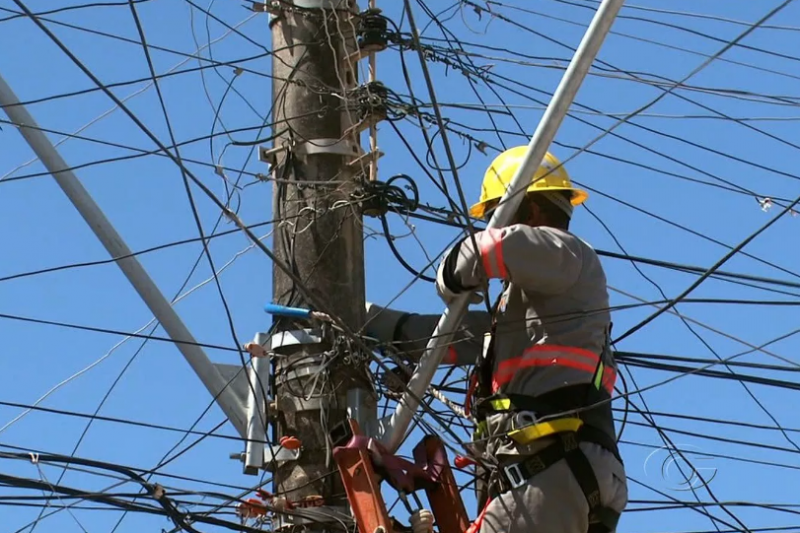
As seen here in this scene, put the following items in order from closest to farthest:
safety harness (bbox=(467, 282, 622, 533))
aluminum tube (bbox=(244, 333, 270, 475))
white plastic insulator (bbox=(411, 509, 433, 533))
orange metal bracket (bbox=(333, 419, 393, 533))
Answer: safety harness (bbox=(467, 282, 622, 533)) → orange metal bracket (bbox=(333, 419, 393, 533)) → white plastic insulator (bbox=(411, 509, 433, 533)) → aluminum tube (bbox=(244, 333, 270, 475))

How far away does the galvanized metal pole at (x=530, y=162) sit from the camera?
651 centimetres

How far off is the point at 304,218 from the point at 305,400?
2.89ft

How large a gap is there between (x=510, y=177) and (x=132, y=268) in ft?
5.85

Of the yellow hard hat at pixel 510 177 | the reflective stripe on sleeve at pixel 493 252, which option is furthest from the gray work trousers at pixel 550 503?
the yellow hard hat at pixel 510 177

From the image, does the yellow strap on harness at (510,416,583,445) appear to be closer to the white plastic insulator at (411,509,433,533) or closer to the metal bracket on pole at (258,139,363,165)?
the white plastic insulator at (411,509,433,533)

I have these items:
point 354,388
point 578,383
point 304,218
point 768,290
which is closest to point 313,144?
point 304,218

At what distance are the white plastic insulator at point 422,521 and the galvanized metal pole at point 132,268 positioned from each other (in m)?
1.02

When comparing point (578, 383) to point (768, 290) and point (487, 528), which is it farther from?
point (768, 290)

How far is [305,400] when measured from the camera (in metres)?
7.39

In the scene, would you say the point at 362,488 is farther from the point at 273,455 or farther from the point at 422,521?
the point at 273,455

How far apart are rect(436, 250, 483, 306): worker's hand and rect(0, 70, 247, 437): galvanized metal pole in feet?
4.10

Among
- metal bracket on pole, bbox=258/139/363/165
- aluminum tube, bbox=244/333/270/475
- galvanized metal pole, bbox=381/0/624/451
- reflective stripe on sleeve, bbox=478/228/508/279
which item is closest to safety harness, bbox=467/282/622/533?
galvanized metal pole, bbox=381/0/624/451

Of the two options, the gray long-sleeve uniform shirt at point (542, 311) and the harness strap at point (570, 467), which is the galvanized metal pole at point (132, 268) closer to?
the gray long-sleeve uniform shirt at point (542, 311)

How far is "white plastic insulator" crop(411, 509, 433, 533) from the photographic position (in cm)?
693
